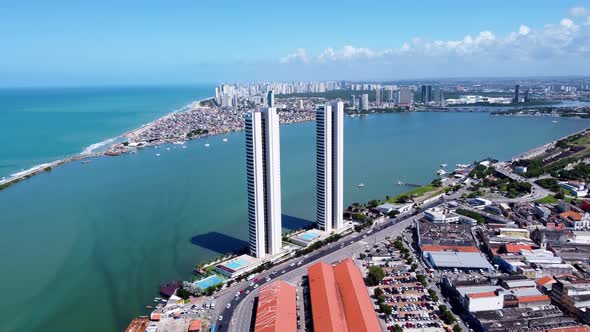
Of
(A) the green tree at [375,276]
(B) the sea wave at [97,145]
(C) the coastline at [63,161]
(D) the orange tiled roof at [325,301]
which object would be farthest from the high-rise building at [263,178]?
(B) the sea wave at [97,145]

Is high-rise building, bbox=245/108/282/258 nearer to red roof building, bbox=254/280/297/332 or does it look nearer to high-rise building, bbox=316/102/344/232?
red roof building, bbox=254/280/297/332

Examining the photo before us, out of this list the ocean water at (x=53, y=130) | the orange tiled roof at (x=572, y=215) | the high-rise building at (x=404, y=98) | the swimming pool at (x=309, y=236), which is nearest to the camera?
the swimming pool at (x=309, y=236)

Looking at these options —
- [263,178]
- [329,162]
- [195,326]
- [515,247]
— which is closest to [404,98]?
[329,162]

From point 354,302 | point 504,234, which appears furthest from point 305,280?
point 504,234

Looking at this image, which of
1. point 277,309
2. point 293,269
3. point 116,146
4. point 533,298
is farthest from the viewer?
point 116,146

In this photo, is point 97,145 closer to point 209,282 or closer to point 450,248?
point 209,282

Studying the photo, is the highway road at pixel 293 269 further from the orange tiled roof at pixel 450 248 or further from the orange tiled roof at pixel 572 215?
the orange tiled roof at pixel 572 215
